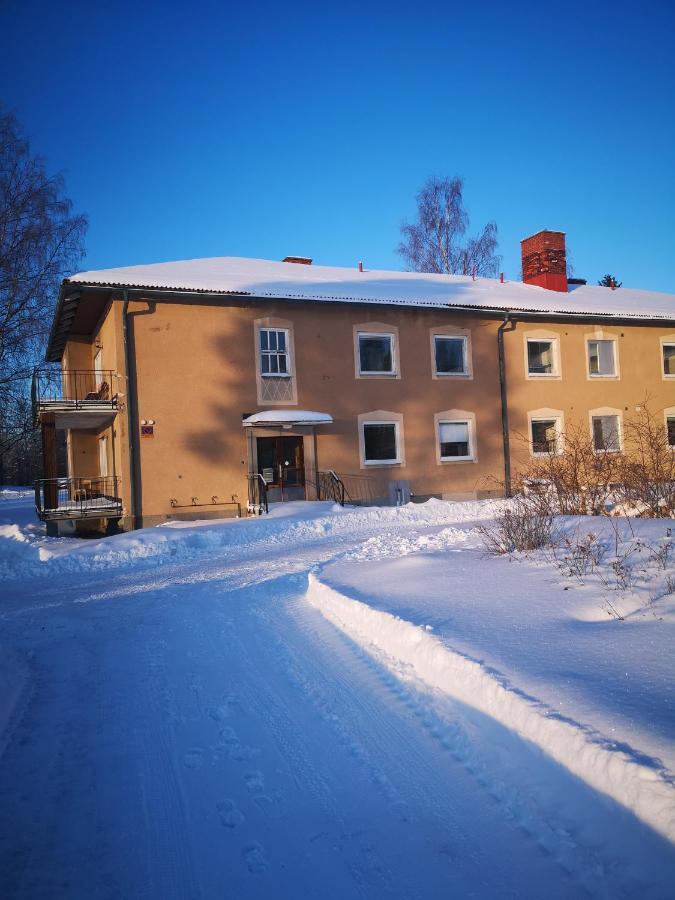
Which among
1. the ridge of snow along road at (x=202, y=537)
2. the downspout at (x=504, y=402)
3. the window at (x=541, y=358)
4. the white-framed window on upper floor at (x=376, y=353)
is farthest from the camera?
the window at (x=541, y=358)

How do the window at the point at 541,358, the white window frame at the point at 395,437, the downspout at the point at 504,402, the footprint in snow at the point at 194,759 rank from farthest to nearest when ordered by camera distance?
the window at the point at 541,358 < the downspout at the point at 504,402 < the white window frame at the point at 395,437 < the footprint in snow at the point at 194,759

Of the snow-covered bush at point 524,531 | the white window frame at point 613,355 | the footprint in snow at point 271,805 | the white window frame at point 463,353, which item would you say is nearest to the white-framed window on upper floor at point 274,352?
the white window frame at point 463,353

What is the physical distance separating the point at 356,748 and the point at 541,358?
837 inches

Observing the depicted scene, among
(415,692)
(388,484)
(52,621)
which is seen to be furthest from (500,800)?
(388,484)

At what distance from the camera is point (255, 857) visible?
273 centimetres

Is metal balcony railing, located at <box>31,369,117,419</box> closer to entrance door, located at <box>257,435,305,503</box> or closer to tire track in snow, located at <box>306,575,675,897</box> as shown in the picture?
entrance door, located at <box>257,435,305,503</box>

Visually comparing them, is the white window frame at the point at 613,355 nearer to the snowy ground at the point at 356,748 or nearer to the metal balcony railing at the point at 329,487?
the metal balcony railing at the point at 329,487

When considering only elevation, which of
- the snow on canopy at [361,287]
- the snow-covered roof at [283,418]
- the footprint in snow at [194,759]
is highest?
Answer: the snow on canopy at [361,287]

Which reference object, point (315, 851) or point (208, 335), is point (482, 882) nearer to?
point (315, 851)

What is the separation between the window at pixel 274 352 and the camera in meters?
18.6

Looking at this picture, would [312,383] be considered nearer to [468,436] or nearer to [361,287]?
[361,287]

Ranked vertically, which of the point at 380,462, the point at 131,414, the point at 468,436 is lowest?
the point at 380,462

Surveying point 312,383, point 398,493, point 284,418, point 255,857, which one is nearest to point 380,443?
point 398,493

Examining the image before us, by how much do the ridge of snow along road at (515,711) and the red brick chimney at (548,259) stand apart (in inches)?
942
